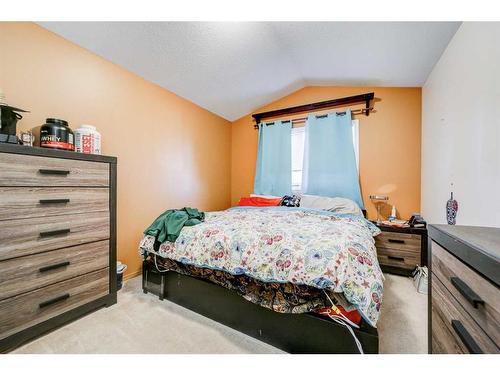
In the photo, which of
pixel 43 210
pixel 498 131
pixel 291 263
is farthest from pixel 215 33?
pixel 498 131

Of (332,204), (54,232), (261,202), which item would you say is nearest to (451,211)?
(332,204)

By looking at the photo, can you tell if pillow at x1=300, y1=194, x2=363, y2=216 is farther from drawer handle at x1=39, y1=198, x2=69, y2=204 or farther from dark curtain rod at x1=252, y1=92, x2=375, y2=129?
drawer handle at x1=39, y1=198, x2=69, y2=204

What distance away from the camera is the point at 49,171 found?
1.44m

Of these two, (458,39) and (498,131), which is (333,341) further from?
(458,39)

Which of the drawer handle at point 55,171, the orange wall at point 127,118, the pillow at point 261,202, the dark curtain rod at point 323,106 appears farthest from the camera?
the pillow at point 261,202

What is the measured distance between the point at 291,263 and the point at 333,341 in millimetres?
455

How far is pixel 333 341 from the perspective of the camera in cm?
119

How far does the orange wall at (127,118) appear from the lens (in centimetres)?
171

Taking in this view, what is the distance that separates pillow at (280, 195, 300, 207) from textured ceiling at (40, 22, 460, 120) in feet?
5.56

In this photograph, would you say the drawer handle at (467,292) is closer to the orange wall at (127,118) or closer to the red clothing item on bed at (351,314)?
the red clothing item on bed at (351,314)

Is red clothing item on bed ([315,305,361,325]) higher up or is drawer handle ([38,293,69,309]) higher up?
red clothing item on bed ([315,305,361,325])

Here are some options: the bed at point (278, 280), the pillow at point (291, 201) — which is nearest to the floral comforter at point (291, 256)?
the bed at point (278, 280)

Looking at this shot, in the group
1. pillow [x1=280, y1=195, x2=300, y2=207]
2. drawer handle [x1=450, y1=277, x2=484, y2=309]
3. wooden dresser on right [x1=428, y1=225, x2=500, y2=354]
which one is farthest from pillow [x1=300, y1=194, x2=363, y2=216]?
drawer handle [x1=450, y1=277, x2=484, y2=309]

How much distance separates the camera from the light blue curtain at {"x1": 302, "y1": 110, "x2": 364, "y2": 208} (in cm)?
312
